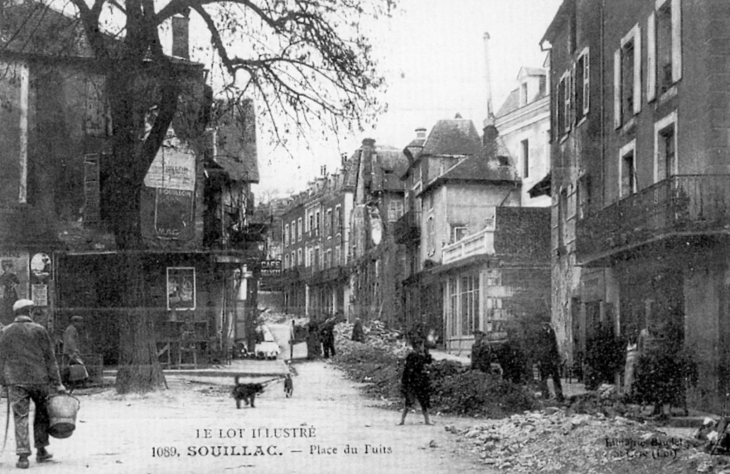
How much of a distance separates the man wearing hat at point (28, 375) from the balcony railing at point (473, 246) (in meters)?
5.60

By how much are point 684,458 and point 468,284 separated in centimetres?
528

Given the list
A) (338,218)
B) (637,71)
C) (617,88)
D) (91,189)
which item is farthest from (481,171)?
(91,189)

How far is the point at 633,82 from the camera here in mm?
14836

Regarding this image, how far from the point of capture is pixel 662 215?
12.2 m

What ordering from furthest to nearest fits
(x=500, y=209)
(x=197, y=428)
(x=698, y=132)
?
1. (x=500, y=209)
2. (x=698, y=132)
3. (x=197, y=428)

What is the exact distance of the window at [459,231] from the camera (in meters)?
13.0

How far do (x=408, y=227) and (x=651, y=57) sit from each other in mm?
4539

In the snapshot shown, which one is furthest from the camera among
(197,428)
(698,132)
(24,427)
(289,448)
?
(698,132)

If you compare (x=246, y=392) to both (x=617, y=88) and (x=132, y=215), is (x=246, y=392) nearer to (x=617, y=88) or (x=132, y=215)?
(x=132, y=215)

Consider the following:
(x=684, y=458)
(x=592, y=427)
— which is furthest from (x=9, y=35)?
(x=684, y=458)

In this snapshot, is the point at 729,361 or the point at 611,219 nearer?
the point at 729,361

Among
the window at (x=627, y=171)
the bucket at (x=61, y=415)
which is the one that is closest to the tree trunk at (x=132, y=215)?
the bucket at (x=61, y=415)

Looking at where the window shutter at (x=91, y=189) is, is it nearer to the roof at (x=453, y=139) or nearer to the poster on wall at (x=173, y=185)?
the poster on wall at (x=173, y=185)

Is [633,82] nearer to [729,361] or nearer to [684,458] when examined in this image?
[729,361]
